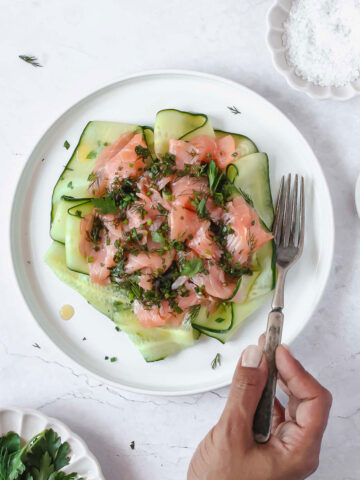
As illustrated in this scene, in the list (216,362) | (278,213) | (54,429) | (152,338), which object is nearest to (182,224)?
(278,213)

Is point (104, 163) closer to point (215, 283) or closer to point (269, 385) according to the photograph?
point (215, 283)

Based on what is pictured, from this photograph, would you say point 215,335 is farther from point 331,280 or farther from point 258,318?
point 331,280

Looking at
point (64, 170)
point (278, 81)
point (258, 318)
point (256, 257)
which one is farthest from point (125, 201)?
point (278, 81)

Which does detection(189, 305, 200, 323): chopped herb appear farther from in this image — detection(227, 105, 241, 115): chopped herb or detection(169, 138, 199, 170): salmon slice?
detection(227, 105, 241, 115): chopped herb

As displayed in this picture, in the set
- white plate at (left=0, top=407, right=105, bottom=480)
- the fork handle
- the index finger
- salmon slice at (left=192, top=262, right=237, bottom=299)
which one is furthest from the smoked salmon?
white plate at (left=0, top=407, right=105, bottom=480)

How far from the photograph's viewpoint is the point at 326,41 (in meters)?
2.27

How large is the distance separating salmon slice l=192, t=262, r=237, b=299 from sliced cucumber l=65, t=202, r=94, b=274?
0.53 m

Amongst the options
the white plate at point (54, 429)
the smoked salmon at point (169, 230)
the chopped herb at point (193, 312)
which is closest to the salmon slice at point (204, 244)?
the smoked salmon at point (169, 230)

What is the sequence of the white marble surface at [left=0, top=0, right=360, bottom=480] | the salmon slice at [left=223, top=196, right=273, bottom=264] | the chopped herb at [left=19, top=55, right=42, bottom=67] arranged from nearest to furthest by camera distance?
the salmon slice at [left=223, top=196, right=273, bottom=264] → the white marble surface at [left=0, top=0, right=360, bottom=480] → the chopped herb at [left=19, top=55, right=42, bottom=67]

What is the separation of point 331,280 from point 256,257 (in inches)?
17.0

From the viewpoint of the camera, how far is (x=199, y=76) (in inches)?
89.6

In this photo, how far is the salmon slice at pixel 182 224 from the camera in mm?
2117

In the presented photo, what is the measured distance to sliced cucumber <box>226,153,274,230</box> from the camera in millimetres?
2170

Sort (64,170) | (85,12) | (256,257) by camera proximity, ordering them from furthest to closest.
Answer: (85,12)
(64,170)
(256,257)
